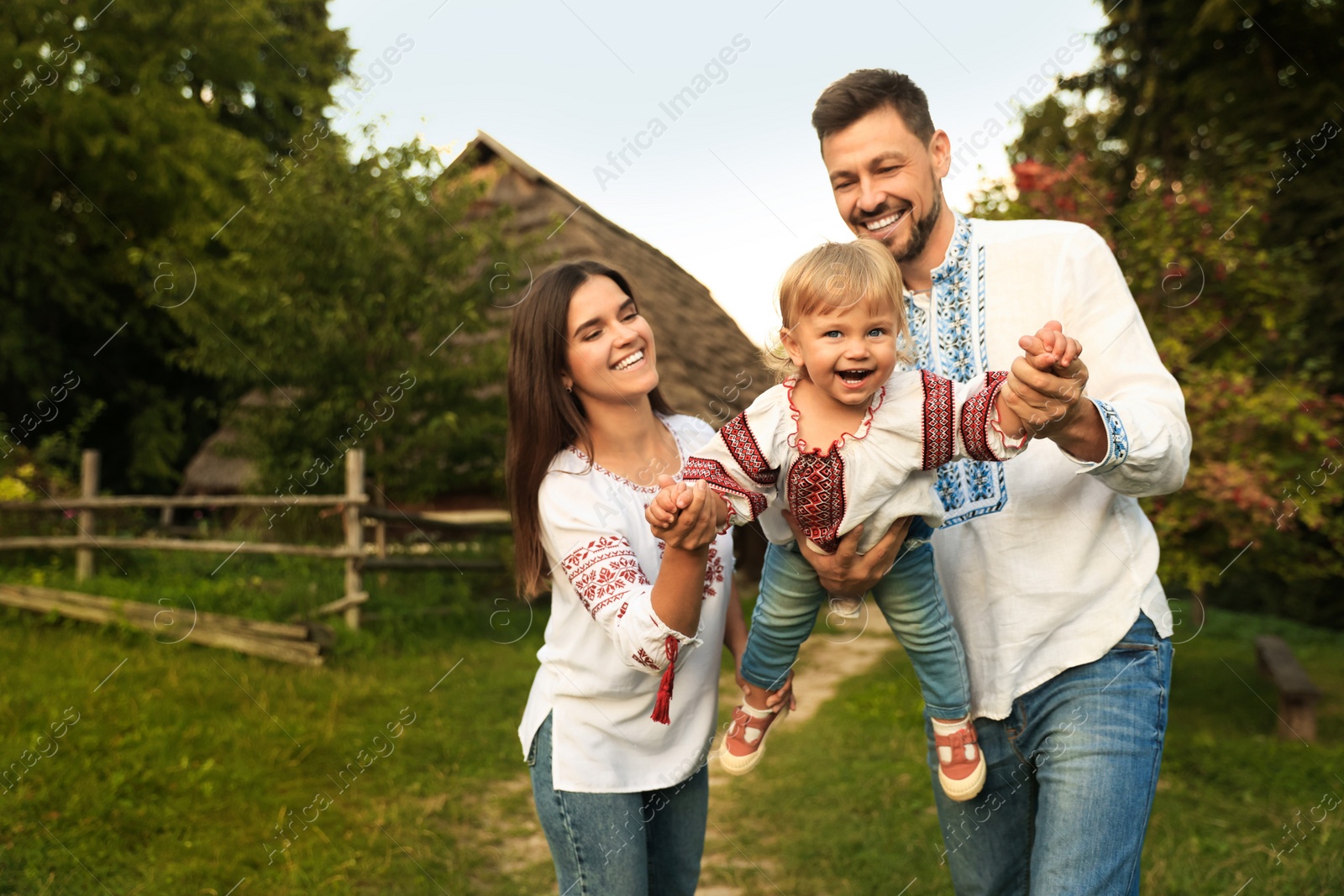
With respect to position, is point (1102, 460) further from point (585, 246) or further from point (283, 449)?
point (585, 246)

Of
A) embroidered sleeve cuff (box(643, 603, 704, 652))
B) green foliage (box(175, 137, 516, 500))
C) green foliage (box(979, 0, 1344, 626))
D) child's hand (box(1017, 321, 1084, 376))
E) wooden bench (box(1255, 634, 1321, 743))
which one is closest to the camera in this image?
child's hand (box(1017, 321, 1084, 376))

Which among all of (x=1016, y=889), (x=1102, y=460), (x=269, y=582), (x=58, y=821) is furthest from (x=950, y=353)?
(x=269, y=582)

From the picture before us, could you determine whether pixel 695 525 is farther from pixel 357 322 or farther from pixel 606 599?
pixel 357 322

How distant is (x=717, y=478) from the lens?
77.3 inches

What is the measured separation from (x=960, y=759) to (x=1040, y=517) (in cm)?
52

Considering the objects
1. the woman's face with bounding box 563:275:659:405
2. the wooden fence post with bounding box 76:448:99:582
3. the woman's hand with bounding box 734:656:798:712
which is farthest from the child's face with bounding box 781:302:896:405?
the wooden fence post with bounding box 76:448:99:582

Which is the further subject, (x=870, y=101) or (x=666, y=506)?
(x=870, y=101)

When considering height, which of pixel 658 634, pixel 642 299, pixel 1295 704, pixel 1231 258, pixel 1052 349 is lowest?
pixel 1295 704

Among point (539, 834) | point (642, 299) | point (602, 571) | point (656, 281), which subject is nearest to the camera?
point (602, 571)

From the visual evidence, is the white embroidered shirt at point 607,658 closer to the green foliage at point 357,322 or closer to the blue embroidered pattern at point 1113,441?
the blue embroidered pattern at point 1113,441

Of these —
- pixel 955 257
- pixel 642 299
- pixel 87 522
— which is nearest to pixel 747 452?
pixel 955 257

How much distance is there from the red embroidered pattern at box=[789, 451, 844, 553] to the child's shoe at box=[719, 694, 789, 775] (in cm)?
49

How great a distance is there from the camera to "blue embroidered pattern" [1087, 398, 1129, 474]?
172cm

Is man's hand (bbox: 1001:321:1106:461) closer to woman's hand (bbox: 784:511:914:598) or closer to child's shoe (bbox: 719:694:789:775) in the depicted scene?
woman's hand (bbox: 784:511:914:598)
